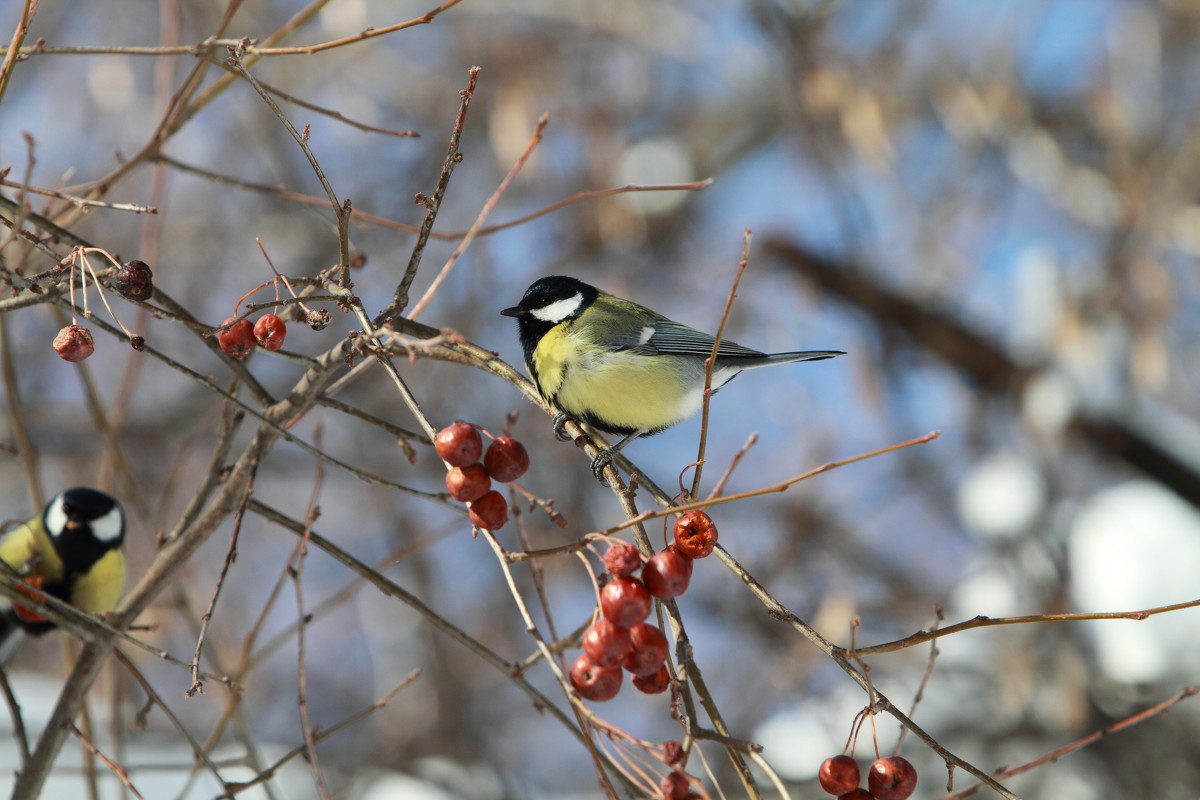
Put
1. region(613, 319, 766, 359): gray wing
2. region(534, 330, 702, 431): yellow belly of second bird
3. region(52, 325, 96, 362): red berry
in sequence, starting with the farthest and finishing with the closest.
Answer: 1. region(613, 319, 766, 359): gray wing
2. region(534, 330, 702, 431): yellow belly of second bird
3. region(52, 325, 96, 362): red berry

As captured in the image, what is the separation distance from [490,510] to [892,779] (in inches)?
28.1

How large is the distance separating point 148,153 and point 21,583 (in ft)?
2.89

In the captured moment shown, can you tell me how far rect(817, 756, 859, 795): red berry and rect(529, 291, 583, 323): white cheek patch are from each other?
1.72 m

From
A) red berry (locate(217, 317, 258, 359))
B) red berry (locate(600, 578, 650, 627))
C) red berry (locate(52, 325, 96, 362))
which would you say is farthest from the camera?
red berry (locate(217, 317, 258, 359))

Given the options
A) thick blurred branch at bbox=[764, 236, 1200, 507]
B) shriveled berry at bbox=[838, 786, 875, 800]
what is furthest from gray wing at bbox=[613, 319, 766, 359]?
thick blurred branch at bbox=[764, 236, 1200, 507]

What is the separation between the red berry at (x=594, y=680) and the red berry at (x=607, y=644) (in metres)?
0.01

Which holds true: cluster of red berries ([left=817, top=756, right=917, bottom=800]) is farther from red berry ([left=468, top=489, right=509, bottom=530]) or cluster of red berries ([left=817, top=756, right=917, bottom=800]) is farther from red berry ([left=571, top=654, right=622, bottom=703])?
red berry ([left=468, top=489, right=509, bottom=530])

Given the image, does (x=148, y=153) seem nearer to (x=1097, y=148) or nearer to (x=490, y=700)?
(x=490, y=700)

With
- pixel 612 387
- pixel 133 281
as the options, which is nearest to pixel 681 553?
pixel 133 281

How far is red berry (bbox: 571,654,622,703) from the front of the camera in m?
1.29

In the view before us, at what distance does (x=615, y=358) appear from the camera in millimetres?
2609

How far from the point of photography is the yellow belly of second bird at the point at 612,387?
2516mm

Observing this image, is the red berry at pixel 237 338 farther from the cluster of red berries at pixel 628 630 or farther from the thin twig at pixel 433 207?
the cluster of red berries at pixel 628 630

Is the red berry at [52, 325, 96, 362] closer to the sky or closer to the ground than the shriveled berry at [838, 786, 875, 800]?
closer to the sky
